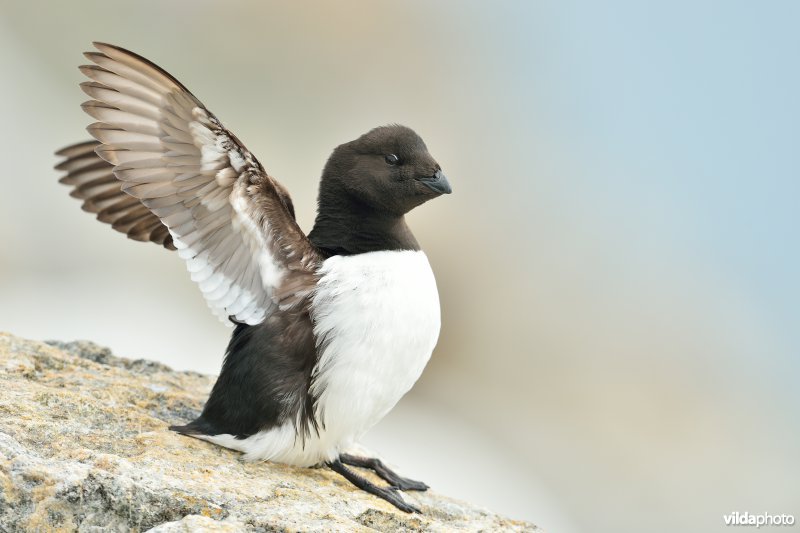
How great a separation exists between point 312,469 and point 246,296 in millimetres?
882

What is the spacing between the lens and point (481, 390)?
11.1 m

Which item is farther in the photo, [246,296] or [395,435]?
[395,435]

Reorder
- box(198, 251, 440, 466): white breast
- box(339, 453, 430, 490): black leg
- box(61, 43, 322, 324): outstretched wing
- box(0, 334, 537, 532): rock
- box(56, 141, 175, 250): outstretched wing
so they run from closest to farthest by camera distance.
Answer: box(0, 334, 537, 532): rock → box(61, 43, 322, 324): outstretched wing → box(198, 251, 440, 466): white breast → box(339, 453, 430, 490): black leg → box(56, 141, 175, 250): outstretched wing

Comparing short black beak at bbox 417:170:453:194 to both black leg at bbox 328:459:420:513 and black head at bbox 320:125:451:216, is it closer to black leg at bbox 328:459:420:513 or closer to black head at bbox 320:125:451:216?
black head at bbox 320:125:451:216

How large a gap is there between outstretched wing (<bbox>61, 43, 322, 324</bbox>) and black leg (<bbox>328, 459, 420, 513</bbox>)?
0.81 meters

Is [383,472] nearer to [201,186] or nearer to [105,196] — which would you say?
[201,186]

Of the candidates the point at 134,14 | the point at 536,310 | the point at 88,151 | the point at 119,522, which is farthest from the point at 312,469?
the point at 134,14

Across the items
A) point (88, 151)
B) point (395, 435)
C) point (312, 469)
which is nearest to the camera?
point (312, 469)

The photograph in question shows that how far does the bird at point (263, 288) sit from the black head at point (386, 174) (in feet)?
0.96

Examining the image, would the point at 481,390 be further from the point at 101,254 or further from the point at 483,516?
the point at 483,516

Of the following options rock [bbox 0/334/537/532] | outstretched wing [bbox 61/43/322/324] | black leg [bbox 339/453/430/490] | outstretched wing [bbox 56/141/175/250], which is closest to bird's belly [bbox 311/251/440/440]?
outstretched wing [bbox 61/43/322/324]

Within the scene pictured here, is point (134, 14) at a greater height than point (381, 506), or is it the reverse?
point (134, 14)

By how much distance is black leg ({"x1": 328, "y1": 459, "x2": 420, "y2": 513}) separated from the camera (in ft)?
15.1

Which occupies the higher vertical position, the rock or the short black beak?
the short black beak
